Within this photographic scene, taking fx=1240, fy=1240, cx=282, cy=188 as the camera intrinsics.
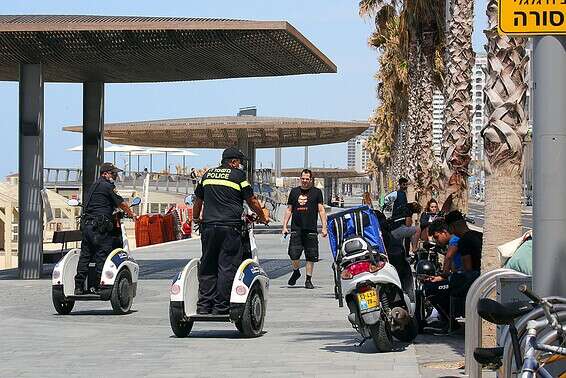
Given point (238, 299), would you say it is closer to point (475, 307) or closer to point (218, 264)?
point (218, 264)

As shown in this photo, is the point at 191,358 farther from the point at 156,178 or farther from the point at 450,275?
the point at 156,178

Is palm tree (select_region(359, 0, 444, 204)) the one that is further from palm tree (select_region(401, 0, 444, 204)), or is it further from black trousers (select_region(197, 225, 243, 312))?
black trousers (select_region(197, 225, 243, 312))

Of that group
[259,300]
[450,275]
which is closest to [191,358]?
[259,300]

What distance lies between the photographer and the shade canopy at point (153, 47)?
726 inches

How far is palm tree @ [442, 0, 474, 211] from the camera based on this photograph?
819 inches

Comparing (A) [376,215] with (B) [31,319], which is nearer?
(A) [376,215]

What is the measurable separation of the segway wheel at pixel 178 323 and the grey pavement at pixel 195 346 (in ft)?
0.31

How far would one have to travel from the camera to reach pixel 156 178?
2785 inches

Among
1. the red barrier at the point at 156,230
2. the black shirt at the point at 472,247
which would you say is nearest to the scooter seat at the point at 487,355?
the black shirt at the point at 472,247

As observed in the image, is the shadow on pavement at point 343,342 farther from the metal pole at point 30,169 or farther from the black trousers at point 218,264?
the metal pole at point 30,169

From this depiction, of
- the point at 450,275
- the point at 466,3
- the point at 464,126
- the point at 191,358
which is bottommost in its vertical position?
the point at 191,358

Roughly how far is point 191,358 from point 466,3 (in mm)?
11508

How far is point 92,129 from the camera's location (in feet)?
76.7

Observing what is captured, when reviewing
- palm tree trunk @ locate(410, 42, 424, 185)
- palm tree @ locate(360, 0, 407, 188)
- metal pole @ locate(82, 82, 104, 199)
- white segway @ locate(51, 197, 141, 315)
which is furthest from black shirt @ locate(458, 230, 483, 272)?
palm tree @ locate(360, 0, 407, 188)
